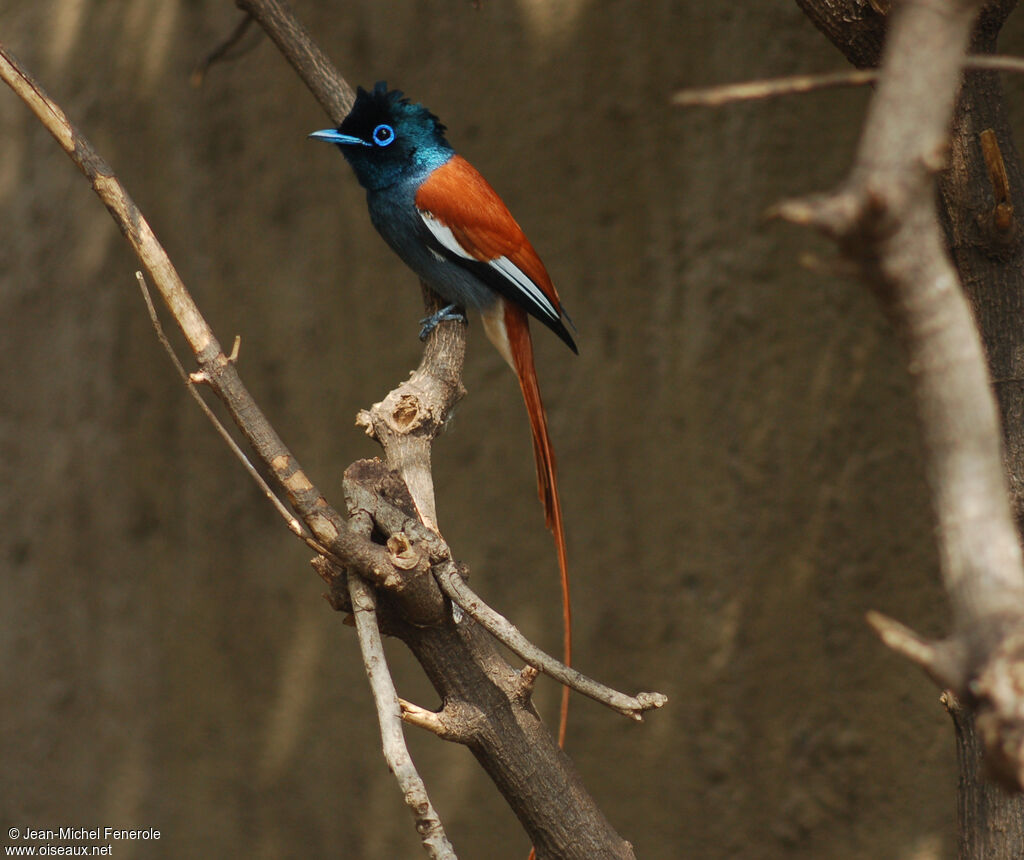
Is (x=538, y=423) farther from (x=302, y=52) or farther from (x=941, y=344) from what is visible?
(x=941, y=344)

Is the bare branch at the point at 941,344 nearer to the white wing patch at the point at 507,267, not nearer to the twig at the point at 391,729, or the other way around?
the twig at the point at 391,729

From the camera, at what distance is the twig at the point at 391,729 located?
1.12m

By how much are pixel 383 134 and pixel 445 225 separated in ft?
0.78

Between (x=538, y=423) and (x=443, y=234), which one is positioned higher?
(x=443, y=234)

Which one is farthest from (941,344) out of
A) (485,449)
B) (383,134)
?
(485,449)

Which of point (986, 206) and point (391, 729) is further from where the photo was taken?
point (986, 206)

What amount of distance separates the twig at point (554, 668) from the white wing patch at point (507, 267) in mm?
927

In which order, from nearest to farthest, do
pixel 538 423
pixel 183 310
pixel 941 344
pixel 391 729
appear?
pixel 941 344 < pixel 391 729 < pixel 183 310 < pixel 538 423

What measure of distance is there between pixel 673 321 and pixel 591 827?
152cm

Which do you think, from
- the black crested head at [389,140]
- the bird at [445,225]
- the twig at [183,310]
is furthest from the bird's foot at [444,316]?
the twig at [183,310]

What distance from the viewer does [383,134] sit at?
2154mm

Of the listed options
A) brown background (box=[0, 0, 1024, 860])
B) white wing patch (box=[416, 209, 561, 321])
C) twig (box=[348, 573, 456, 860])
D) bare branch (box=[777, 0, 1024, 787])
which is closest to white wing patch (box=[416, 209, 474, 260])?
white wing patch (box=[416, 209, 561, 321])

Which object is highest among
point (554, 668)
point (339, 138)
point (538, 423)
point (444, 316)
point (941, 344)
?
point (339, 138)

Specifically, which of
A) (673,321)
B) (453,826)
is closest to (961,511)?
(673,321)
